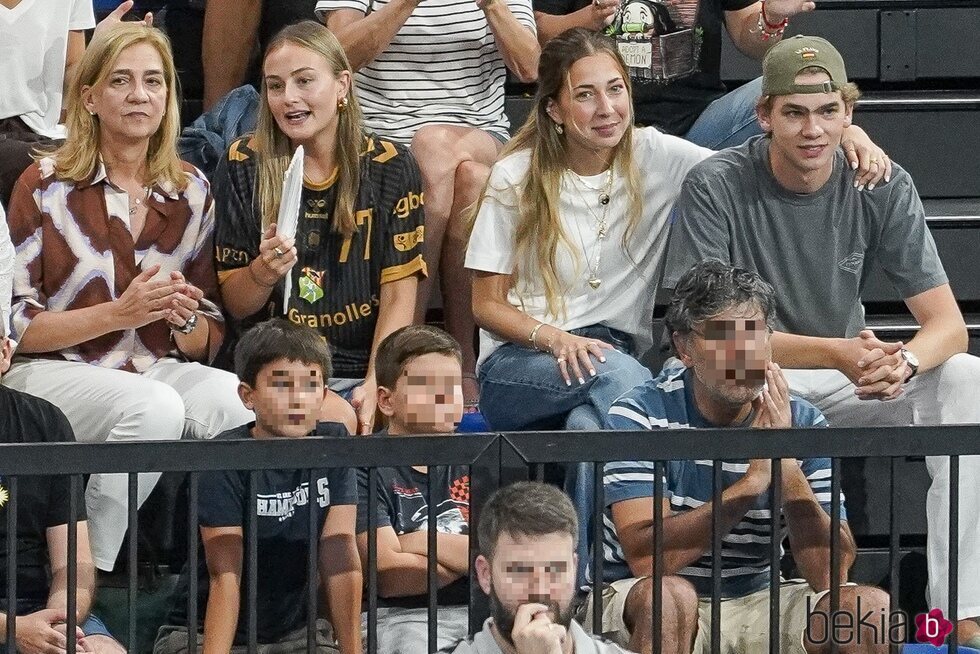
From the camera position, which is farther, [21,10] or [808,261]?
[21,10]

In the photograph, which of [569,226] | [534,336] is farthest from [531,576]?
[569,226]

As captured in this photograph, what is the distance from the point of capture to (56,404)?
11.0 ft

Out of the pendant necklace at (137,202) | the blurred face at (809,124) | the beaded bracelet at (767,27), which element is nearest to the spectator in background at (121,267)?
the pendant necklace at (137,202)

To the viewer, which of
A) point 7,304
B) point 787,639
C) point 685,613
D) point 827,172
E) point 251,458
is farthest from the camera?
point 827,172

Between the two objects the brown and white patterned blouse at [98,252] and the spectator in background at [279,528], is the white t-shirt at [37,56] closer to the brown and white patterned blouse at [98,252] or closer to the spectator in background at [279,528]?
the brown and white patterned blouse at [98,252]

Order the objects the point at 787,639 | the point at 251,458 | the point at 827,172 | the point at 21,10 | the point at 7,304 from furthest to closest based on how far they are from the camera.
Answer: the point at 21,10, the point at 827,172, the point at 7,304, the point at 787,639, the point at 251,458

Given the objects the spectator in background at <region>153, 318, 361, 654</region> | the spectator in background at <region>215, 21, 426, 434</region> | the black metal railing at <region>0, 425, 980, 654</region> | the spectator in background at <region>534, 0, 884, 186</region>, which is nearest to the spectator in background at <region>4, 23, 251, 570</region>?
the spectator in background at <region>215, 21, 426, 434</region>

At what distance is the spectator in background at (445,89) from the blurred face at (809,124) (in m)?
0.76

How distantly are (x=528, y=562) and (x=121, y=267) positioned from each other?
1.60m

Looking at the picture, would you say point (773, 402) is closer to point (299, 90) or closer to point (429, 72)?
point (299, 90)

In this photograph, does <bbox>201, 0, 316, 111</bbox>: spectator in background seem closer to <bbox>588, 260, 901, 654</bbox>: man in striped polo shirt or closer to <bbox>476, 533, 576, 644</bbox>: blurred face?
<bbox>588, 260, 901, 654</bbox>: man in striped polo shirt

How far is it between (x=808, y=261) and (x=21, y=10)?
2.10 meters

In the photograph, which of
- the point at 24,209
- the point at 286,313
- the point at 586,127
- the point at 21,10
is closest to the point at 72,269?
the point at 24,209

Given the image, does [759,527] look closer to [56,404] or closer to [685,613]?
[685,613]
